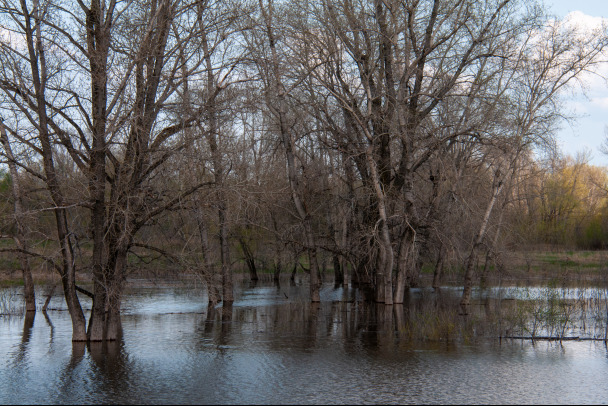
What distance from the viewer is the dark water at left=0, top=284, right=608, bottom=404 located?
1115 cm

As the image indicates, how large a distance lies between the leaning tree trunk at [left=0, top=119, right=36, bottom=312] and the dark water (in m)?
1.67

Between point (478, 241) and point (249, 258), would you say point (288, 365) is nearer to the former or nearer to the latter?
point (478, 241)

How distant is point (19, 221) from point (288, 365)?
6594 millimetres

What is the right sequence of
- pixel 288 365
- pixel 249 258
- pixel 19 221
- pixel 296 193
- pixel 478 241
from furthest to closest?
pixel 249 258, pixel 296 193, pixel 478 241, pixel 19 221, pixel 288 365

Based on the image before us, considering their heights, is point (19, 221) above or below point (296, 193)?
below

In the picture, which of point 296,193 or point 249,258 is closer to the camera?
point 296,193

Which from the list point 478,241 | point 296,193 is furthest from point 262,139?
point 478,241

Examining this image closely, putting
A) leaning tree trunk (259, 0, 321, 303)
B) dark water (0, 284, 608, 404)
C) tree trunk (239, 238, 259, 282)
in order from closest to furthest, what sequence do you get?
dark water (0, 284, 608, 404) < leaning tree trunk (259, 0, 321, 303) < tree trunk (239, 238, 259, 282)

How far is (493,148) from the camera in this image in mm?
23359

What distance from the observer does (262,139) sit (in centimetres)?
2505

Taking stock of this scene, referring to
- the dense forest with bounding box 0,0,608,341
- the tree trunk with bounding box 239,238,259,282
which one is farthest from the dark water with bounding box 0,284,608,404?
the tree trunk with bounding box 239,238,259,282

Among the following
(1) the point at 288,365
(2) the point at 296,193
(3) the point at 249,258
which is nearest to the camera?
(1) the point at 288,365

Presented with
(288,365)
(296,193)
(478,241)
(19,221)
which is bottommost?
(288,365)

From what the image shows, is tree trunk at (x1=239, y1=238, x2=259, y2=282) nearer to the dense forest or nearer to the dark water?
the dense forest
